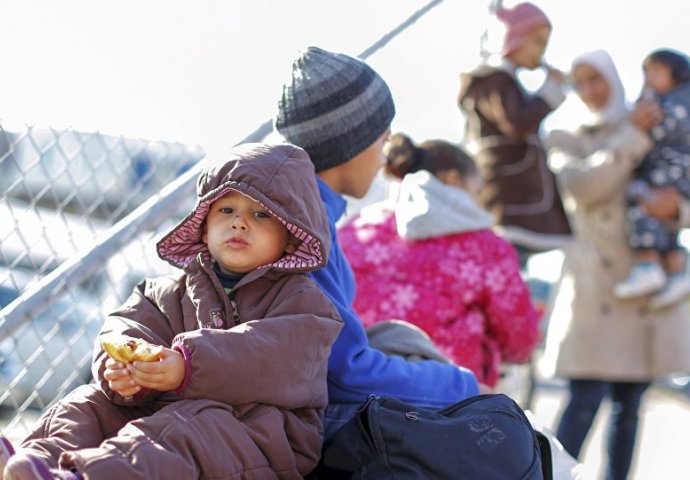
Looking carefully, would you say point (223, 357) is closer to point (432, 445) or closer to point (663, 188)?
point (432, 445)

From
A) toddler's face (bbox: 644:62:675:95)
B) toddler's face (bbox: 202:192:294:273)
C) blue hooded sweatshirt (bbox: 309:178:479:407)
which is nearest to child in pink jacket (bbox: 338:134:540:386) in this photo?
blue hooded sweatshirt (bbox: 309:178:479:407)

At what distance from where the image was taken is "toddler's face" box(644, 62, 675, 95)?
5238mm

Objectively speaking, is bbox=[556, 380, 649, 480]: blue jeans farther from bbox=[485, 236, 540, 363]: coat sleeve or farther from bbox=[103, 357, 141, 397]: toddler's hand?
bbox=[103, 357, 141, 397]: toddler's hand

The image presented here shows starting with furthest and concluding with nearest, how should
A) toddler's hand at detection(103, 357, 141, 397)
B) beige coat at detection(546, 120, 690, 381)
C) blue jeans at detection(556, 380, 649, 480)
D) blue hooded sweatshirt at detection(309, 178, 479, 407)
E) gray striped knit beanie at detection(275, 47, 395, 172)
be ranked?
beige coat at detection(546, 120, 690, 381)
blue jeans at detection(556, 380, 649, 480)
gray striped knit beanie at detection(275, 47, 395, 172)
blue hooded sweatshirt at detection(309, 178, 479, 407)
toddler's hand at detection(103, 357, 141, 397)

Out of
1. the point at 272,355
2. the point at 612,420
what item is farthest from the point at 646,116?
the point at 272,355

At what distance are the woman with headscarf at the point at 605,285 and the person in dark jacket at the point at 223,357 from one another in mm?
2703

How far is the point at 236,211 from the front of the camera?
2.52 metres

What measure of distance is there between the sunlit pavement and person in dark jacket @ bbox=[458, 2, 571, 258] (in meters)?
0.89

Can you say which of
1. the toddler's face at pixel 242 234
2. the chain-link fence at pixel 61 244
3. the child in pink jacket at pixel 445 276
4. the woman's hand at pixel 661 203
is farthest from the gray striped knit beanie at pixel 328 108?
the woman's hand at pixel 661 203

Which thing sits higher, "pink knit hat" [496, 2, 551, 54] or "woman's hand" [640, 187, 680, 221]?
"pink knit hat" [496, 2, 551, 54]

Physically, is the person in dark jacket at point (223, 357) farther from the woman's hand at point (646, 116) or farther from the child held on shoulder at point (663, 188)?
the woman's hand at point (646, 116)

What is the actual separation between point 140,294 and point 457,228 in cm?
159

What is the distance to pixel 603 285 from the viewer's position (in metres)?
5.14

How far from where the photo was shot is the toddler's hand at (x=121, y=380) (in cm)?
220
